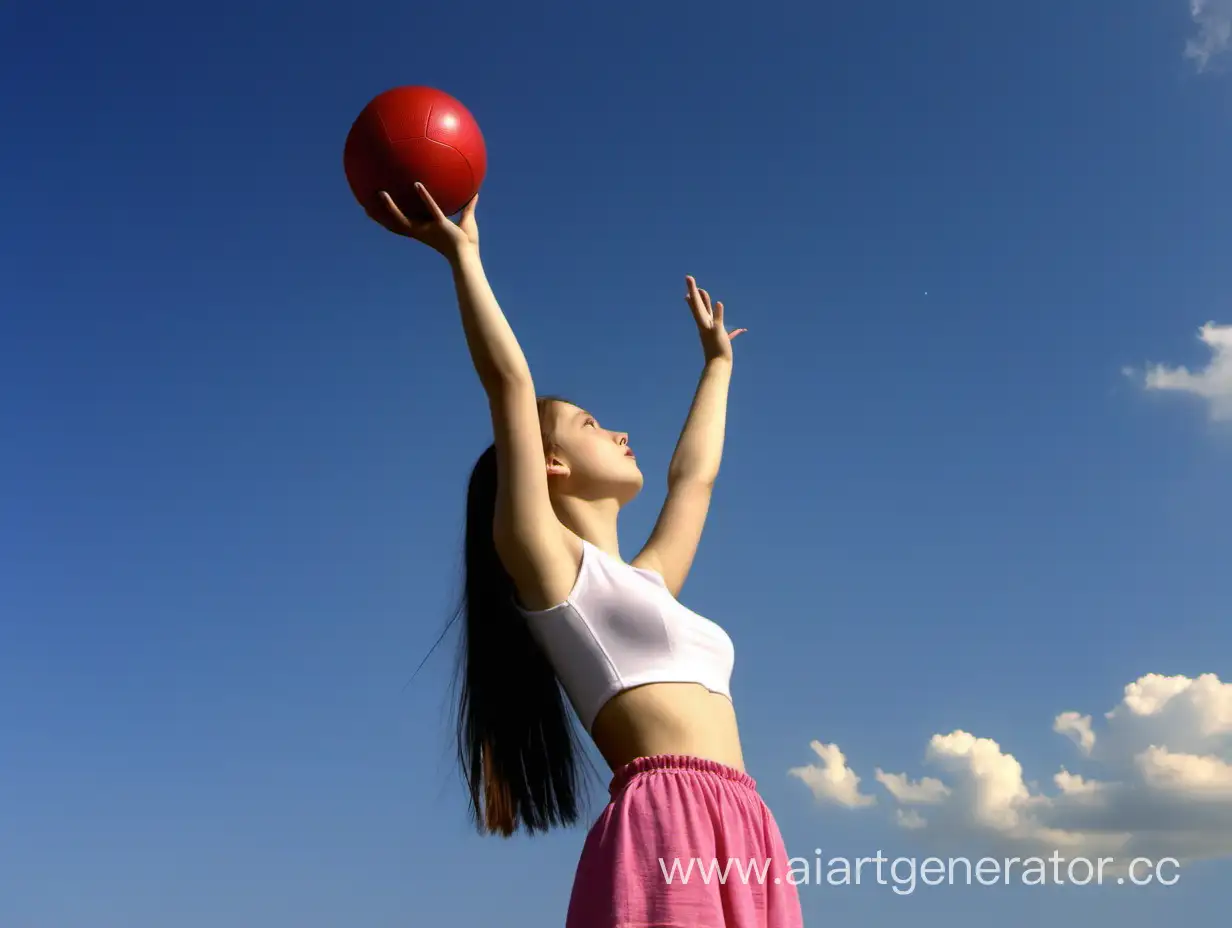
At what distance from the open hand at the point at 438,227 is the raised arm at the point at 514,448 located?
1.9 inches

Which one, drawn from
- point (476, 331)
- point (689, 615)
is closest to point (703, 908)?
point (689, 615)

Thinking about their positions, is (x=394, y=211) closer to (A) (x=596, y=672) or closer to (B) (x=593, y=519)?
(B) (x=593, y=519)

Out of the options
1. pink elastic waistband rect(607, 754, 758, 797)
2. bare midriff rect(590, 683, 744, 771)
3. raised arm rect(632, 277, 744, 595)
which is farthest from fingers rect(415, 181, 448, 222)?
pink elastic waistband rect(607, 754, 758, 797)

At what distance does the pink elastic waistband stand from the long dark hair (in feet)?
2.31

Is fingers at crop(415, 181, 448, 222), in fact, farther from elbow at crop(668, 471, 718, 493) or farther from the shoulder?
elbow at crop(668, 471, 718, 493)

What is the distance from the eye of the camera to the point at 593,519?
420 cm

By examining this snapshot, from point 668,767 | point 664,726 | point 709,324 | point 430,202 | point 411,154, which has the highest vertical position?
point 709,324

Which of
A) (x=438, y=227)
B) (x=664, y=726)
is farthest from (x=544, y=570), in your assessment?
(x=438, y=227)

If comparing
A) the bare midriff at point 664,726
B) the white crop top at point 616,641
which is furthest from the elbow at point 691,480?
the bare midriff at point 664,726

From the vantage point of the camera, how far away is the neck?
4.14m

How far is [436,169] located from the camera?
3951 mm

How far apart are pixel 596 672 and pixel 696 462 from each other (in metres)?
1.39

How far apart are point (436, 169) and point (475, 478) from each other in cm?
114

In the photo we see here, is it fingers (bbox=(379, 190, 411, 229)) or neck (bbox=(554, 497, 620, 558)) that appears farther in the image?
neck (bbox=(554, 497, 620, 558))
